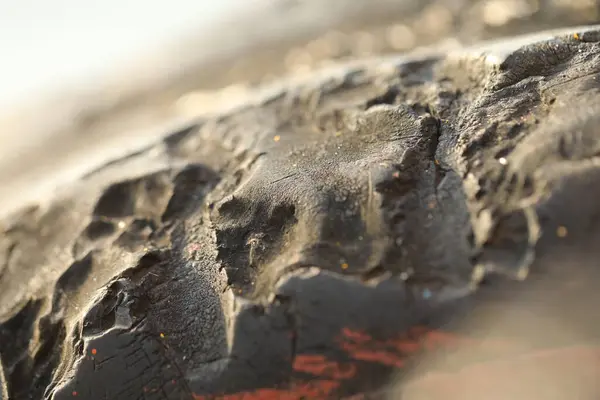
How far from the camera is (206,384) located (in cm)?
193

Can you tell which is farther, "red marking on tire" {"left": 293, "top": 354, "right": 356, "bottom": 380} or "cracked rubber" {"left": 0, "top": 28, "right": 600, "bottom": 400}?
"red marking on tire" {"left": 293, "top": 354, "right": 356, "bottom": 380}

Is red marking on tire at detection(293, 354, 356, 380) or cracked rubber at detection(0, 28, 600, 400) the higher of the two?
cracked rubber at detection(0, 28, 600, 400)

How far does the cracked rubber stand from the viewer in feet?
5.67

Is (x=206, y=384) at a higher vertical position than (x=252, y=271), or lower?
lower

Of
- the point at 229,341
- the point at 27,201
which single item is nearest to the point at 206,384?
the point at 229,341

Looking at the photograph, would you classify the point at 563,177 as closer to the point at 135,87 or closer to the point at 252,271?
the point at 252,271

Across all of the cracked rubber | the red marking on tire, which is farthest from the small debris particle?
the red marking on tire

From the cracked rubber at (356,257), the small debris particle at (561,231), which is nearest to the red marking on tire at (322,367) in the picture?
the cracked rubber at (356,257)

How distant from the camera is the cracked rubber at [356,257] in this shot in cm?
173

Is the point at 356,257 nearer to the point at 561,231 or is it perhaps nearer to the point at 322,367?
the point at 322,367

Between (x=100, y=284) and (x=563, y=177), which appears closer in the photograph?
(x=563, y=177)

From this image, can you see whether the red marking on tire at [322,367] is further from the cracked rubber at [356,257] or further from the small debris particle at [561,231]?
the small debris particle at [561,231]

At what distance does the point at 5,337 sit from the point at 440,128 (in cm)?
214

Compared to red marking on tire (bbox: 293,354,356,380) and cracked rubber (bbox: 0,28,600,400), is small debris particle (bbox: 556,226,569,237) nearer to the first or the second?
cracked rubber (bbox: 0,28,600,400)
